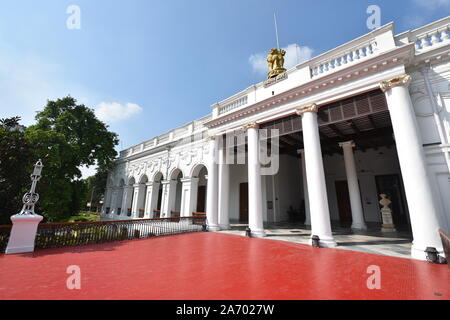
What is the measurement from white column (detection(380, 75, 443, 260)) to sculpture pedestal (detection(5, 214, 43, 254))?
35.3 ft

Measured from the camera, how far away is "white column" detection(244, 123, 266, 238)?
8209 mm

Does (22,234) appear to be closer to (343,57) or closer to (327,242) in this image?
(327,242)

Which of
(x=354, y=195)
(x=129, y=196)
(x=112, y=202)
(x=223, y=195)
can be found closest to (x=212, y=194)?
(x=223, y=195)

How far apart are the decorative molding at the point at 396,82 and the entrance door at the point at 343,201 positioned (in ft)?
33.0

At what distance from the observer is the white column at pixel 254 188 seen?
8.21 metres

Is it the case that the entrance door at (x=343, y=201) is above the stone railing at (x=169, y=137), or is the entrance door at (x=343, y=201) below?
below

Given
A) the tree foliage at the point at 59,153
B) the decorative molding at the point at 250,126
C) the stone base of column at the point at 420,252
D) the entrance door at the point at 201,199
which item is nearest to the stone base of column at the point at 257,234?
the stone base of column at the point at 420,252

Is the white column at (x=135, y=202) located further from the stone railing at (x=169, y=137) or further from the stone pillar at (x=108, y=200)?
the stone pillar at (x=108, y=200)

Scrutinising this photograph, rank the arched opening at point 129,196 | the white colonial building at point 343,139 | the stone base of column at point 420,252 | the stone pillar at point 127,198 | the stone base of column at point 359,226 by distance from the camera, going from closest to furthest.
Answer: the stone base of column at point 420,252
the white colonial building at point 343,139
the stone base of column at point 359,226
the arched opening at point 129,196
the stone pillar at point 127,198

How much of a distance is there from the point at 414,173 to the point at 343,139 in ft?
19.8

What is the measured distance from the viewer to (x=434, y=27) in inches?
232
